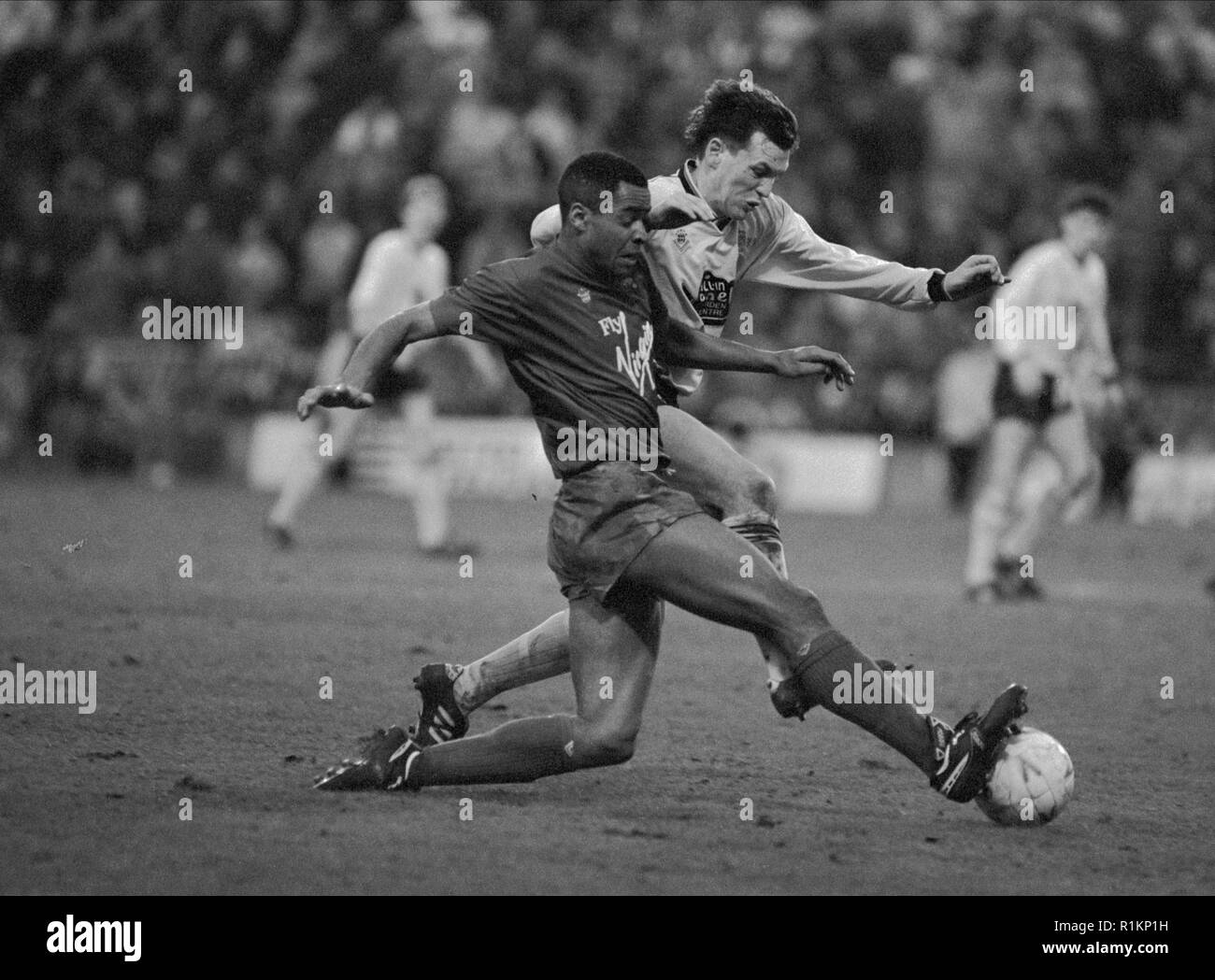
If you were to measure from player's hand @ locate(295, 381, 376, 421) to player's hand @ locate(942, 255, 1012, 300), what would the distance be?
1.95 m

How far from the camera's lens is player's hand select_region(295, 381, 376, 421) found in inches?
200

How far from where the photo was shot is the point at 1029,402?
12156 mm

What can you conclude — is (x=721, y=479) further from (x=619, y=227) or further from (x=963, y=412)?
(x=963, y=412)

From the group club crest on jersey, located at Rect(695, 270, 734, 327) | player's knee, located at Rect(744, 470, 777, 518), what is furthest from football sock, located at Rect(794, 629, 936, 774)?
club crest on jersey, located at Rect(695, 270, 734, 327)

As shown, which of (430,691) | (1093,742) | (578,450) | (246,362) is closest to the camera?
(578,450)

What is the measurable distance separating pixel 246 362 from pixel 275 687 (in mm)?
12791

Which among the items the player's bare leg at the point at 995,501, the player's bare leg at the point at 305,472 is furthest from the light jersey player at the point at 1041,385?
the player's bare leg at the point at 305,472

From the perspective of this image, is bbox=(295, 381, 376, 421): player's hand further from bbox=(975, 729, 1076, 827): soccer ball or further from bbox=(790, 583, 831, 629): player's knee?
bbox=(975, 729, 1076, 827): soccer ball

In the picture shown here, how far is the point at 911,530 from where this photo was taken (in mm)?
17562

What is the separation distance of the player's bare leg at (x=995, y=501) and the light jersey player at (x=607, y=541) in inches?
263

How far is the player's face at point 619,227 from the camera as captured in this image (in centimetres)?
547
